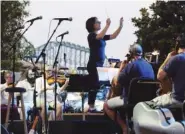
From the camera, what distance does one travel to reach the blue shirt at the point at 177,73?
16.6 feet

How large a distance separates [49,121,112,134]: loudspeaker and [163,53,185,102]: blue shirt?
165 cm

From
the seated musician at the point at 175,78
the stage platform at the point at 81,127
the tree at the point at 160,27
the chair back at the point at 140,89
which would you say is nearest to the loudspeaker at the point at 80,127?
the stage platform at the point at 81,127

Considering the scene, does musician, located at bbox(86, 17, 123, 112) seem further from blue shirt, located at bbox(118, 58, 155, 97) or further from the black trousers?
blue shirt, located at bbox(118, 58, 155, 97)

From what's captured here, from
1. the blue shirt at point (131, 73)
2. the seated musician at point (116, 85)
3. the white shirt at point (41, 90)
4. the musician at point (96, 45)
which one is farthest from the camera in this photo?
the white shirt at point (41, 90)

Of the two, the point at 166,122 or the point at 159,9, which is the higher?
the point at 159,9

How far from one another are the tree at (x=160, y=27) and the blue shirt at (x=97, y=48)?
622 inches

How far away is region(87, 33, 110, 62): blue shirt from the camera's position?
24.6 ft

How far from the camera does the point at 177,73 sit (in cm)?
513

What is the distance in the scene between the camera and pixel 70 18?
721 cm

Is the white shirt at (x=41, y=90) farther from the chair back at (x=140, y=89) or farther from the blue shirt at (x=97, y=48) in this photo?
the chair back at (x=140, y=89)

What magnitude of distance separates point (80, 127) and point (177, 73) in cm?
183

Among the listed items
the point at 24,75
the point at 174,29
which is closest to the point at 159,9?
the point at 174,29

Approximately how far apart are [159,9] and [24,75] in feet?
64.1

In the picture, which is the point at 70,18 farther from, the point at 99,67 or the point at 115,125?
the point at 115,125
